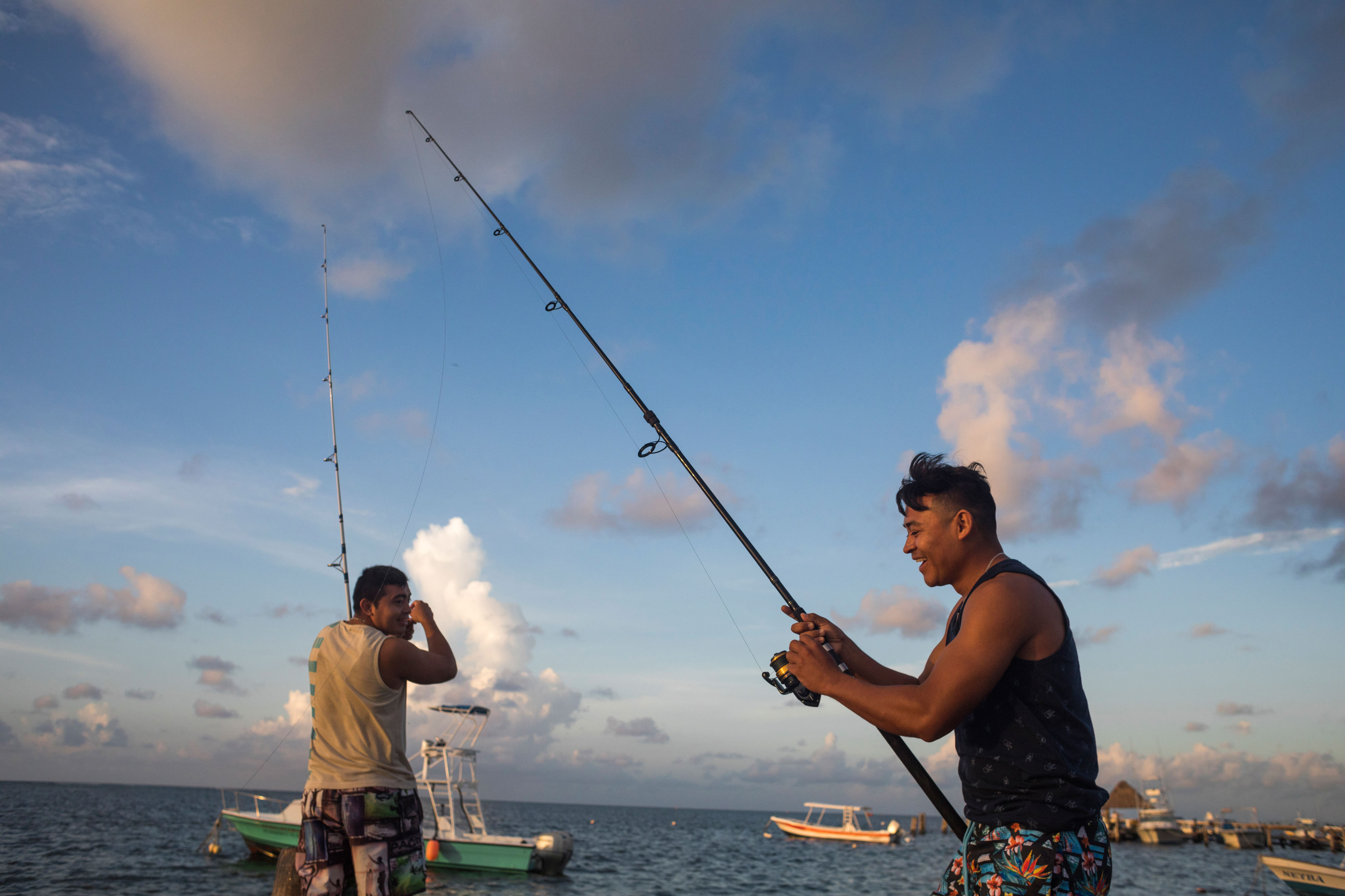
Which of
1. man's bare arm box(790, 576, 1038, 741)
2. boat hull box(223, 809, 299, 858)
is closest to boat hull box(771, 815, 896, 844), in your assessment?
boat hull box(223, 809, 299, 858)

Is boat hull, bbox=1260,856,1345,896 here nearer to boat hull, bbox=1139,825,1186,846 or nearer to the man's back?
the man's back

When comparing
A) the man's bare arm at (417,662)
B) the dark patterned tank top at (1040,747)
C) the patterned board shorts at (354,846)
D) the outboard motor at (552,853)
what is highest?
the man's bare arm at (417,662)

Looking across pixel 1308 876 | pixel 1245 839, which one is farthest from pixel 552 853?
pixel 1245 839

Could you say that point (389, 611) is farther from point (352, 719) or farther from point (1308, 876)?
point (1308, 876)

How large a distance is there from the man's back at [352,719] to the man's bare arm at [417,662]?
37 mm

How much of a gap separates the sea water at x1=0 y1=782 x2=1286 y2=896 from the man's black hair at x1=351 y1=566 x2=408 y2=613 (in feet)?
69.3

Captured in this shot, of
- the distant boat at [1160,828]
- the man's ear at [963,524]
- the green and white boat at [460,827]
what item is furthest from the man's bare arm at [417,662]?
the distant boat at [1160,828]

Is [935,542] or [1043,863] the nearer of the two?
[1043,863]

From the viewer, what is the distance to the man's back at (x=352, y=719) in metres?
3.90

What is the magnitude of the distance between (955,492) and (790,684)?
97 centimetres

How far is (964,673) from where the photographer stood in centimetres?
223

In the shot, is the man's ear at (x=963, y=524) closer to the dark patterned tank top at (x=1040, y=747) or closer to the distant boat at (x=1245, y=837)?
the dark patterned tank top at (x=1040, y=747)

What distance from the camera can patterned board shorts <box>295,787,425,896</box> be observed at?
377 cm

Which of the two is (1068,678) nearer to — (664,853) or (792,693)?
(792,693)
